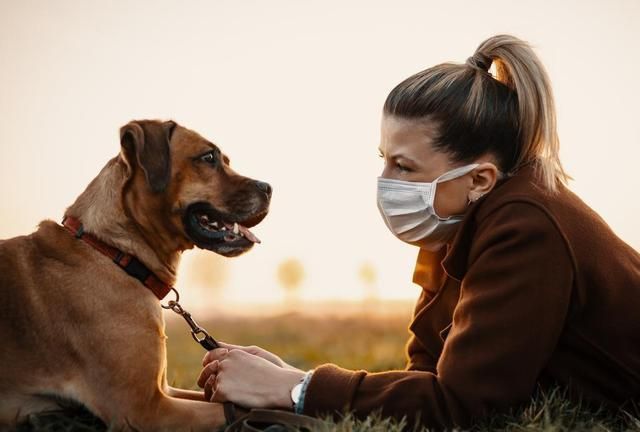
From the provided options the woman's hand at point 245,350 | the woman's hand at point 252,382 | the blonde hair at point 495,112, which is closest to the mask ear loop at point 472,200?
the blonde hair at point 495,112

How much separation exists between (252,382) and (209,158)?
164 centimetres

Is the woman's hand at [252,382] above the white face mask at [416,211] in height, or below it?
below

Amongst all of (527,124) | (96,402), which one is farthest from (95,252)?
(527,124)

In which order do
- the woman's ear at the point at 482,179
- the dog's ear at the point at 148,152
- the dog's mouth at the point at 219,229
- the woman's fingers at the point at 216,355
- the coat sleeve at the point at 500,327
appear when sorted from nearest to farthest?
1. the coat sleeve at the point at 500,327
2. the woman's ear at the point at 482,179
3. the woman's fingers at the point at 216,355
4. the dog's ear at the point at 148,152
5. the dog's mouth at the point at 219,229

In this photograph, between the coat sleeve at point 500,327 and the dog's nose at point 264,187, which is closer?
the coat sleeve at point 500,327

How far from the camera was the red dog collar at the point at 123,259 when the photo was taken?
12.2 feet

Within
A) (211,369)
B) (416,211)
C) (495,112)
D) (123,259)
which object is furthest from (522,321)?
(123,259)

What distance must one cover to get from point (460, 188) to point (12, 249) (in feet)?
8.66

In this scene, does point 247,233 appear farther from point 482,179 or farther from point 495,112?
point 495,112

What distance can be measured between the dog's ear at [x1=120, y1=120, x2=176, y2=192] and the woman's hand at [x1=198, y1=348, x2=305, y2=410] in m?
1.14

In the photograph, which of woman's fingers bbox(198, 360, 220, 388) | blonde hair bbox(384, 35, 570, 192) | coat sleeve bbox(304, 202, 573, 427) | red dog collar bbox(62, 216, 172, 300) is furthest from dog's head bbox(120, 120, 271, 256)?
coat sleeve bbox(304, 202, 573, 427)

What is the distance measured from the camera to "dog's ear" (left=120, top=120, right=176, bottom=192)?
152 inches

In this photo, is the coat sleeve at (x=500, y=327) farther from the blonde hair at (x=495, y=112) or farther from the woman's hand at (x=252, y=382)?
the blonde hair at (x=495, y=112)

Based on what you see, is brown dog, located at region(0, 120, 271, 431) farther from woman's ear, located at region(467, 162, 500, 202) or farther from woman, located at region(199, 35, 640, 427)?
woman's ear, located at region(467, 162, 500, 202)
